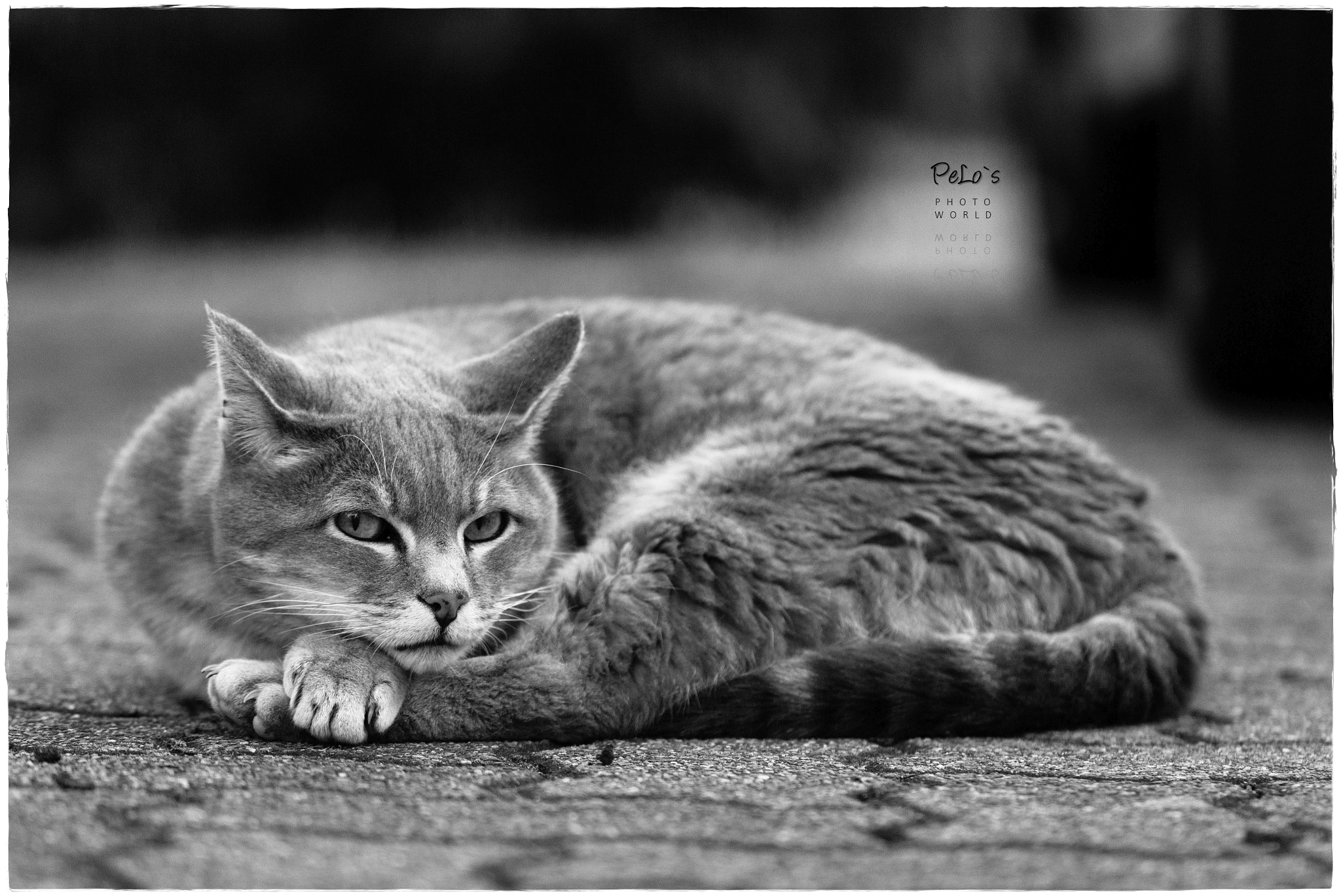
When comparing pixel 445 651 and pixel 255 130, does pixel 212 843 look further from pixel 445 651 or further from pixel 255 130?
pixel 255 130

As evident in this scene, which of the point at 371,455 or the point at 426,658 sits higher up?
the point at 371,455

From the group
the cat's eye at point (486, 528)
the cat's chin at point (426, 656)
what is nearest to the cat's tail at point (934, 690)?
the cat's chin at point (426, 656)

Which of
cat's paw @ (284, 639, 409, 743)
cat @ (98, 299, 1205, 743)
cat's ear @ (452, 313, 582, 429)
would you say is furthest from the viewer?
cat's ear @ (452, 313, 582, 429)

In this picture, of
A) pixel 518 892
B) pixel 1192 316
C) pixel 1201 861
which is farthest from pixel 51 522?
pixel 1192 316

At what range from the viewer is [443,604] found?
8.10ft

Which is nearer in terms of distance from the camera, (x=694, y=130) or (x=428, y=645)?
(x=428, y=645)

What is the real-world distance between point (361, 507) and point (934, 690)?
105 centimetres

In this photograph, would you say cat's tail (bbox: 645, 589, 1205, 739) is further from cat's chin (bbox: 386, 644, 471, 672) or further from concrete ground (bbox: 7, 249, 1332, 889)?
cat's chin (bbox: 386, 644, 471, 672)

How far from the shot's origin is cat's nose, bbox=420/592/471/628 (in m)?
2.46

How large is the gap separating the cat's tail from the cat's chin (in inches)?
15.2

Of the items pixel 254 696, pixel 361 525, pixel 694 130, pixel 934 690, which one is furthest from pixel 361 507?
pixel 694 130

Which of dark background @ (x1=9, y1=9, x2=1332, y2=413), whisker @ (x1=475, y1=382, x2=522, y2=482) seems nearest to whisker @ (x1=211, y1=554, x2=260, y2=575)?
whisker @ (x1=475, y1=382, x2=522, y2=482)

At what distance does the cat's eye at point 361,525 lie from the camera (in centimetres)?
250

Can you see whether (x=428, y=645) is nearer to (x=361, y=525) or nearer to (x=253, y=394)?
(x=361, y=525)
